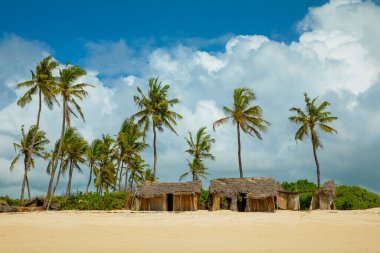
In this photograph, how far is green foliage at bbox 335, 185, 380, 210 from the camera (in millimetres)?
26656

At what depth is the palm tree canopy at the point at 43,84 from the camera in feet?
99.7

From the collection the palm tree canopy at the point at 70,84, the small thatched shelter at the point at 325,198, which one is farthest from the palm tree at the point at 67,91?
the small thatched shelter at the point at 325,198

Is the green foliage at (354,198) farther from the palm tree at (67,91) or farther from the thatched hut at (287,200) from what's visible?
the palm tree at (67,91)

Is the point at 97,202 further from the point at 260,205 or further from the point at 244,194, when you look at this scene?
the point at 260,205

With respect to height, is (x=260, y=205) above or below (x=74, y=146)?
below

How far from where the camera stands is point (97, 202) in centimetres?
2936

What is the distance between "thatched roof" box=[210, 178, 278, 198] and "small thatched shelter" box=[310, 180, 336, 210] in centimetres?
283

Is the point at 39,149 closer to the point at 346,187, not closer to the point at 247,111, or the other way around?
the point at 247,111

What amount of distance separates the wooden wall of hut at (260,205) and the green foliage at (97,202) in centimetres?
934

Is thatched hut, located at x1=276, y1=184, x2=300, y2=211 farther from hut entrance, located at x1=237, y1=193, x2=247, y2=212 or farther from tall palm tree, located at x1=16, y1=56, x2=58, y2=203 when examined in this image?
tall palm tree, located at x1=16, y1=56, x2=58, y2=203

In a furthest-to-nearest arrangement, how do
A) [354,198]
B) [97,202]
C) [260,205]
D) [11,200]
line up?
[11,200], [97,202], [354,198], [260,205]

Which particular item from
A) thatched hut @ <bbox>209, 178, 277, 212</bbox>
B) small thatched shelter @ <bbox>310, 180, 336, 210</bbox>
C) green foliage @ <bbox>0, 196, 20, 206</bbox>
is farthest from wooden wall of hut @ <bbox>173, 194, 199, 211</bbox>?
green foliage @ <bbox>0, 196, 20, 206</bbox>

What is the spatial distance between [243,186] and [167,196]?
5.36 meters

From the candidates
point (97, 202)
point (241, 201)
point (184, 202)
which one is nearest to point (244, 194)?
point (241, 201)
